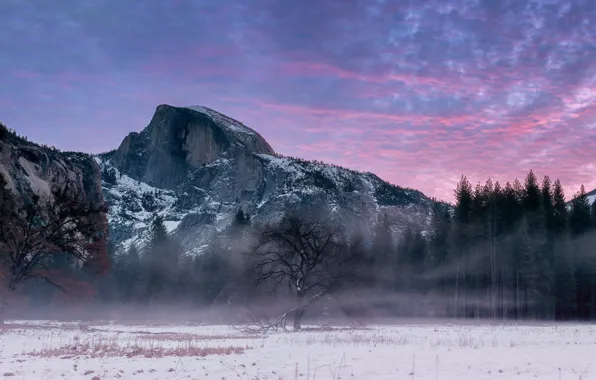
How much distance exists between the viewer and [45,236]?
3734cm

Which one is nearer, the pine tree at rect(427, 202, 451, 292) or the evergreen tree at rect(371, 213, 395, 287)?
the pine tree at rect(427, 202, 451, 292)

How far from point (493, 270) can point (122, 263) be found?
73.0 metres

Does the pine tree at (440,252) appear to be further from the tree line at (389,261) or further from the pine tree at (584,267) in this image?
the pine tree at (584,267)

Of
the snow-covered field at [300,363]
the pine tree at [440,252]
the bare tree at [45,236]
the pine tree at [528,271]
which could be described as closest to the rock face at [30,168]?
the bare tree at [45,236]

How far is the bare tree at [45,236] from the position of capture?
117ft

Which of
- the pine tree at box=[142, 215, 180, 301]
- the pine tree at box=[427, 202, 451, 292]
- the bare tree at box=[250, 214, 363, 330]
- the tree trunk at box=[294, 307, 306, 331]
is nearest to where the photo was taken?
the tree trunk at box=[294, 307, 306, 331]

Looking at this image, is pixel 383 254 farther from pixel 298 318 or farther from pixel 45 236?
pixel 45 236

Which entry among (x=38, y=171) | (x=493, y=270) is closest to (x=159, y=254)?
(x=38, y=171)

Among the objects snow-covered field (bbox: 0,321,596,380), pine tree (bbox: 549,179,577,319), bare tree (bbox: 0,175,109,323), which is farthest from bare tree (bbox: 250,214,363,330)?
pine tree (bbox: 549,179,577,319)

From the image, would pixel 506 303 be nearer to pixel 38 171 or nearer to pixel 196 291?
pixel 196 291

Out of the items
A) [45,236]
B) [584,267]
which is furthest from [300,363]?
[584,267]

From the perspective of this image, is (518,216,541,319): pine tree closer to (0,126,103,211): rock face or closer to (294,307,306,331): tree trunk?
(294,307,306,331): tree trunk

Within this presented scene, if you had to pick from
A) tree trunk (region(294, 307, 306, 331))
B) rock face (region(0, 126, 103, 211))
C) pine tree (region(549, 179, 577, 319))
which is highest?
rock face (region(0, 126, 103, 211))

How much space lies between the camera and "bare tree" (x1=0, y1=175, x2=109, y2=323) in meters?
35.8
